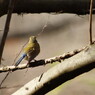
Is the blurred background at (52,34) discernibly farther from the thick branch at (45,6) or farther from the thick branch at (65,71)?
the thick branch at (65,71)

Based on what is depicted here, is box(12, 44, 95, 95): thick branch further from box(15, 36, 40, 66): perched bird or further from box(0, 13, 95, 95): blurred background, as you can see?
box(0, 13, 95, 95): blurred background

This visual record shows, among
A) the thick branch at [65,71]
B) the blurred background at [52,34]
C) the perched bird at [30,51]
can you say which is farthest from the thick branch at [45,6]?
the blurred background at [52,34]

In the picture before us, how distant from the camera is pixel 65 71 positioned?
3.36 ft

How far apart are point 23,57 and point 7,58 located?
2.70 m

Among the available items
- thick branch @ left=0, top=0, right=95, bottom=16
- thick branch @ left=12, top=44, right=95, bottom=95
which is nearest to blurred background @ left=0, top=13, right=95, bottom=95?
thick branch @ left=0, top=0, right=95, bottom=16

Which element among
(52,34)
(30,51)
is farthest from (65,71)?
(52,34)

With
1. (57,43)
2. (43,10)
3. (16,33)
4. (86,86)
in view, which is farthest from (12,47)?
(43,10)

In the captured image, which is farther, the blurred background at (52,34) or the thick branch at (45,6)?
the blurred background at (52,34)

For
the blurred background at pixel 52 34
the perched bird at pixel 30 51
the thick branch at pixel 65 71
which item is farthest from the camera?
the blurred background at pixel 52 34

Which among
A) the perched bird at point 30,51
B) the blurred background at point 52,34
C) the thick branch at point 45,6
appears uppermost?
the thick branch at point 45,6

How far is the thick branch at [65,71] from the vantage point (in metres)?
1.00

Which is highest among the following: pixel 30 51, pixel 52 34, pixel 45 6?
pixel 45 6

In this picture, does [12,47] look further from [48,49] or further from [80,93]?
[80,93]

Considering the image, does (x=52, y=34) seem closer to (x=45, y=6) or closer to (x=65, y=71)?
(x=45, y=6)
